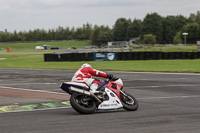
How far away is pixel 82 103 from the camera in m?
9.43

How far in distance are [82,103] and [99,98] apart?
0.57 meters

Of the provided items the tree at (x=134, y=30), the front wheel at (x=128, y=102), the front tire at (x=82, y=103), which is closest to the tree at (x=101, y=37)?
the tree at (x=134, y=30)

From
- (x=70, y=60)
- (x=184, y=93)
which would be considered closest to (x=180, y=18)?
(x=70, y=60)

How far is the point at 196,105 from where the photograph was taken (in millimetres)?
11078

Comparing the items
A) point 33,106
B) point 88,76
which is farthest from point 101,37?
point 88,76

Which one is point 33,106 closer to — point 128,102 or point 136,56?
point 128,102

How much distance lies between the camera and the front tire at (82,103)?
913 centimetres

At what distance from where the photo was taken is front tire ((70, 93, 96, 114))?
913 centimetres

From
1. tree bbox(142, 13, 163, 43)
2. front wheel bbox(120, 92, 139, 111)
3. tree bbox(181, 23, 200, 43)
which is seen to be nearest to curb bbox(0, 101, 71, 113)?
front wheel bbox(120, 92, 139, 111)

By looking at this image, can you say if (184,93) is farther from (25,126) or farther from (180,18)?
(180,18)

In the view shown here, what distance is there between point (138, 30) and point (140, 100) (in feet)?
505

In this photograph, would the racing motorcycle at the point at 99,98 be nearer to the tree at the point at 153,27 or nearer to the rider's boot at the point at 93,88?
the rider's boot at the point at 93,88

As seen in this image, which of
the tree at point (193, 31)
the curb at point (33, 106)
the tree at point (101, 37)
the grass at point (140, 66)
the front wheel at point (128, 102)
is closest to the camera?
the front wheel at point (128, 102)

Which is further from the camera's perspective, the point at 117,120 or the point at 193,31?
the point at 193,31
